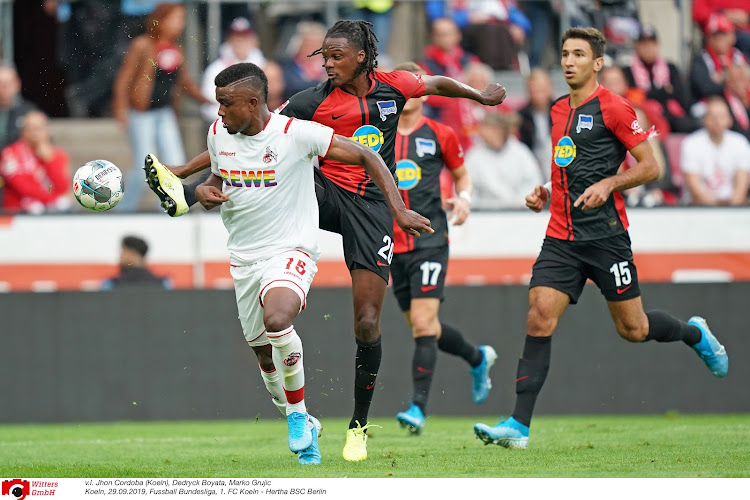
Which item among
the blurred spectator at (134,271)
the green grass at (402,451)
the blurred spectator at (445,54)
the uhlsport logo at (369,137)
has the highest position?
the blurred spectator at (445,54)

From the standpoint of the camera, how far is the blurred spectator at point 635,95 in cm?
1362

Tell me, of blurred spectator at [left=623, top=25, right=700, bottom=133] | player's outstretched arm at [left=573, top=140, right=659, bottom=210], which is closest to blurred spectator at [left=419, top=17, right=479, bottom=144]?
blurred spectator at [left=623, top=25, right=700, bottom=133]

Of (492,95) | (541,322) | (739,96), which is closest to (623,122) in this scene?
(492,95)

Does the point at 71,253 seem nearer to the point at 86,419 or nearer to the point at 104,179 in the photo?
the point at 86,419

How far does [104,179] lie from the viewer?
7.11m

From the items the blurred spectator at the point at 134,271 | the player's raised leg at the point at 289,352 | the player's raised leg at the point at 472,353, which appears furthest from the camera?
the blurred spectator at the point at 134,271

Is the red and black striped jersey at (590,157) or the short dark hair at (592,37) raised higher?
the short dark hair at (592,37)

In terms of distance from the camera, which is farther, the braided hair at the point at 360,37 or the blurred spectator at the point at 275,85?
the blurred spectator at the point at 275,85

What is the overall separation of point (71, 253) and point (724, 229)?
23.8ft

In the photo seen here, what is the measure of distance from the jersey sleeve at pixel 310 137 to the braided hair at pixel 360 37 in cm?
65

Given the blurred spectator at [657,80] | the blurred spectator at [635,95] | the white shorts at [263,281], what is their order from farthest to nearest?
the blurred spectator at [657,80]
the blurred spectator at [635,95]
the white shorts at [263,281]

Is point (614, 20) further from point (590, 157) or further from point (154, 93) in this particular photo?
point (590, 157)

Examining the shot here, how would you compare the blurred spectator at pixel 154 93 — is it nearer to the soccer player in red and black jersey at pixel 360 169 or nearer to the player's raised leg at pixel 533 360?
the soccer player in red and black jersey at pixel 360 169

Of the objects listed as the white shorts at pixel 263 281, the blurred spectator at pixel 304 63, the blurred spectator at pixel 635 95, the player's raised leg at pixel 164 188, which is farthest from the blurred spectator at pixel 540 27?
the player's raised leg at pixel 164 188
